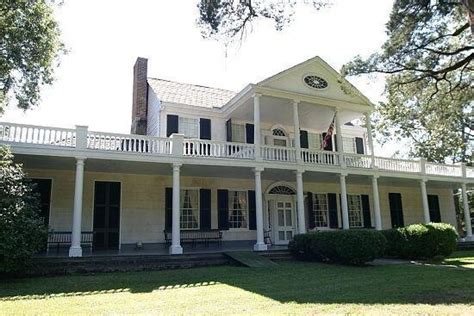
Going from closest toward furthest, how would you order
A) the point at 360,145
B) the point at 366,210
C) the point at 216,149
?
the point at 216,149, the point at 366,210, the point at 360,145

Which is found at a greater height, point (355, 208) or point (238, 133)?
point (238, 133)

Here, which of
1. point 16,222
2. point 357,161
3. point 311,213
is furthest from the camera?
point 311,213

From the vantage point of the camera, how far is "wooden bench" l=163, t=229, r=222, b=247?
52.9 feet

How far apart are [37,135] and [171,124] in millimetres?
5838

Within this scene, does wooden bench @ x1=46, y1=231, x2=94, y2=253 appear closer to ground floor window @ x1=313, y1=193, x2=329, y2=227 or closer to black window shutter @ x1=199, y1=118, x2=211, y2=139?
black window shutter @ x1=199, y1=118, x2=211, y2=139

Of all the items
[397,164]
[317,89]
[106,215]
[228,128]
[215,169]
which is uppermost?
[317,89]

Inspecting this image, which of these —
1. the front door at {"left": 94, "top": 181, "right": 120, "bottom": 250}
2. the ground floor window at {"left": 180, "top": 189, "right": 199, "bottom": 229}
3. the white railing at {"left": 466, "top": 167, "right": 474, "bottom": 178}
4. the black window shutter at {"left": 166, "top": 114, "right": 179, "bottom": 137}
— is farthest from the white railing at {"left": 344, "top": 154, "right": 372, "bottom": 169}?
the front door at {"left": 94, "top": 181, "right": 120, "bottom": 250}

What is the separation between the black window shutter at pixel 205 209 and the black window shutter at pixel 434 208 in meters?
14.3

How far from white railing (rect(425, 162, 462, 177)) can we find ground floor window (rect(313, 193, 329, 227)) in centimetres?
574

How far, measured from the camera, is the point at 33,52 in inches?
498

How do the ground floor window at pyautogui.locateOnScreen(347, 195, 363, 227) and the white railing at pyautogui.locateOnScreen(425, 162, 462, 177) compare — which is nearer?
the ground floor window at pyautogui.locateOnScreen(347, 195, 363, 227)

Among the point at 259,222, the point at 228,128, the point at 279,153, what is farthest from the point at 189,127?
the point at 259,222

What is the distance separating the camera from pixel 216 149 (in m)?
15.6

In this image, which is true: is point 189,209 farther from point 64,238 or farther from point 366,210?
point 366,210
